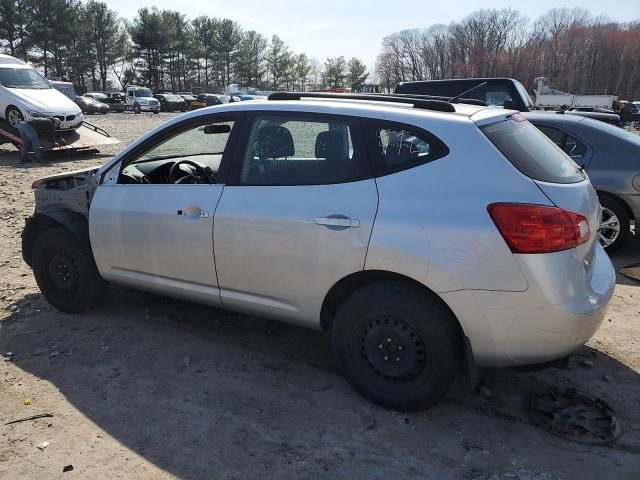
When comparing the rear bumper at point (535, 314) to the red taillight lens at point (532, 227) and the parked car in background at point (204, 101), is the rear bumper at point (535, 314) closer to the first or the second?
the red taillight lens at point (532, 227)

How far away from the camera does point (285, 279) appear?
3.26m

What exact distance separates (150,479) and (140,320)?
6.42 ft

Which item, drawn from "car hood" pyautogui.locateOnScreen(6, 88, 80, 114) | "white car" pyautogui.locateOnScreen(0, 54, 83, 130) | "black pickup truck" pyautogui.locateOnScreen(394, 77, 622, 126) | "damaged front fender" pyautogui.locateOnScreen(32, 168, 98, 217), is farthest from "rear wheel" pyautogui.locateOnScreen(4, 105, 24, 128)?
"damaged front fender" pyautogui.locateOnScreen(32, 168, 98, 217)

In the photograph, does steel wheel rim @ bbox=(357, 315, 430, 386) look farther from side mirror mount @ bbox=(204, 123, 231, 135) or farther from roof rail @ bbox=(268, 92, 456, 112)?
side mirror mount @ bbox=(204, 123, 231, 135)

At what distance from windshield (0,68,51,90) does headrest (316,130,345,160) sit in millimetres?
13879

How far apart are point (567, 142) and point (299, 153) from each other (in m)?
4.22

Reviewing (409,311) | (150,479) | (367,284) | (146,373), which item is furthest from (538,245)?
(146,373)

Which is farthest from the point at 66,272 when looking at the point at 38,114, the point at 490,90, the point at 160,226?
the point at 38,114

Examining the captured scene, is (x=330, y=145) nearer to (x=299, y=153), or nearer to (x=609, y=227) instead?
(x=299, y=153)

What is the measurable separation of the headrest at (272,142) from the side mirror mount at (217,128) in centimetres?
29

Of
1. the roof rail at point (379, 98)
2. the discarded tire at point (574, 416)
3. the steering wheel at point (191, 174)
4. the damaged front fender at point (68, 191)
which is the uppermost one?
the roof rail at point (379, 98)

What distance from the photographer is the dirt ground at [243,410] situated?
106 inches

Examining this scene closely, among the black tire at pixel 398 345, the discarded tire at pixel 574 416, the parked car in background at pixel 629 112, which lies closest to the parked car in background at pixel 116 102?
the parked car in background at pixel 629 112

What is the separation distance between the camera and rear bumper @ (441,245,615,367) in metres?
2.61
